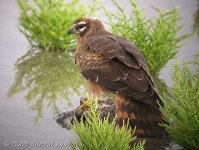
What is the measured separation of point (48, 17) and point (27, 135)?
594cm

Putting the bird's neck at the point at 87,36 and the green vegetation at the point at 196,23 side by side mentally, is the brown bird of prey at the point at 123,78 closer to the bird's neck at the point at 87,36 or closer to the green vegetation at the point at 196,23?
the bird's neck at the point at 87,36

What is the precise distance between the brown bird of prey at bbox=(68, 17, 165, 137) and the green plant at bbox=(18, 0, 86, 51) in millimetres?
4479

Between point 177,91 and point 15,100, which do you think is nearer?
point 177,91

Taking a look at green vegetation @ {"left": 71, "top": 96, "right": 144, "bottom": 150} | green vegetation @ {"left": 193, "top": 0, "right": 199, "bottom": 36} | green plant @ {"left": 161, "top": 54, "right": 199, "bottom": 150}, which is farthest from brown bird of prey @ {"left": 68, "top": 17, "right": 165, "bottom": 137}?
green vegetation @ {"left": 193, "top": 0, "right": 199, "bottom": 36}

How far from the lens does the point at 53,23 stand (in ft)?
41.5

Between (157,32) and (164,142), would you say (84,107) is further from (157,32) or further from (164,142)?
(157,32)

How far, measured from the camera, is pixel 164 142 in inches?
271

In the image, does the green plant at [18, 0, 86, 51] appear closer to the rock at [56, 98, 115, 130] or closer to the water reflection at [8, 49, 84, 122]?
the water reflection at [8, 49, 84, 122]

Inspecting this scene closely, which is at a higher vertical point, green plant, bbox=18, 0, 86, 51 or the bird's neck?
green plant, bbox=18, 0, 86, 51

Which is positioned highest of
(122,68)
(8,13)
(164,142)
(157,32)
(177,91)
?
(8,13)

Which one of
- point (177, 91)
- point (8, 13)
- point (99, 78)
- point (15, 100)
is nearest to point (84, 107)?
point (99, 78)

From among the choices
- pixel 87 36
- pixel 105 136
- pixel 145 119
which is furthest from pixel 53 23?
pixel 105 136

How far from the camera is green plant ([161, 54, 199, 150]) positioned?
6.09 meters

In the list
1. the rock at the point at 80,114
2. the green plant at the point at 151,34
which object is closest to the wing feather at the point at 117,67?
the rock at the point at 80,114
